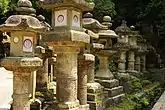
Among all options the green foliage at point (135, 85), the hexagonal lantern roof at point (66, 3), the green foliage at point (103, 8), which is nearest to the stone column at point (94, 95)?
the hexagonal lantern roof at point (66, 3)

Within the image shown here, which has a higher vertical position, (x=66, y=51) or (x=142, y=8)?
(x=142, y=8)

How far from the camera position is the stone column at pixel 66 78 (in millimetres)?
5000

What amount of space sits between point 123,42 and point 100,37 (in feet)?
12.8

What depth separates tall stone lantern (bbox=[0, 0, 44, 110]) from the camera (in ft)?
14.9

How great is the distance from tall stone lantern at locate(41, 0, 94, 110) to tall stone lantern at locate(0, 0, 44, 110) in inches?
13.6

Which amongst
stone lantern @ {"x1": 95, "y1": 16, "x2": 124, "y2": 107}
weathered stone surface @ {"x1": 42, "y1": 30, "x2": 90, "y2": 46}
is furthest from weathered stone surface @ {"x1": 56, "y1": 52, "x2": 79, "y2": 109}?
stone lantern @ {"x1": 95, "y1": 16, "x2": 124, "y2": 107}

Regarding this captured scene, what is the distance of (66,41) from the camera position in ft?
15.7

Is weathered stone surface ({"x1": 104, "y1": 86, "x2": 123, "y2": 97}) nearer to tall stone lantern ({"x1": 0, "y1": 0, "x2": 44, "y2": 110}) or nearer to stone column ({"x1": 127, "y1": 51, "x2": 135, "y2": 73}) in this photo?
tall stone lantern ({"x1": 0, "y1": 0, "x2": 44, "y2": 110})

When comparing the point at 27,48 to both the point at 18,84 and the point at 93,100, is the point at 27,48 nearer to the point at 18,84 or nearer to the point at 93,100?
the point at 18,84

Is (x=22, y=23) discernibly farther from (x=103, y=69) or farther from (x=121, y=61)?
(x=121, y=61)

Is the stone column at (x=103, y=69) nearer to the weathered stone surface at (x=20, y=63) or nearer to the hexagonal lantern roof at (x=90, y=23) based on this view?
the hexagonal lantern roof at (x=90, y=23)

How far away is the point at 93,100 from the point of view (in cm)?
654

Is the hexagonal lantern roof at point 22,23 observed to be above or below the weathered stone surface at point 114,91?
above

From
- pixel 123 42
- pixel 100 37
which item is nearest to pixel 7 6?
pixel 123 42
